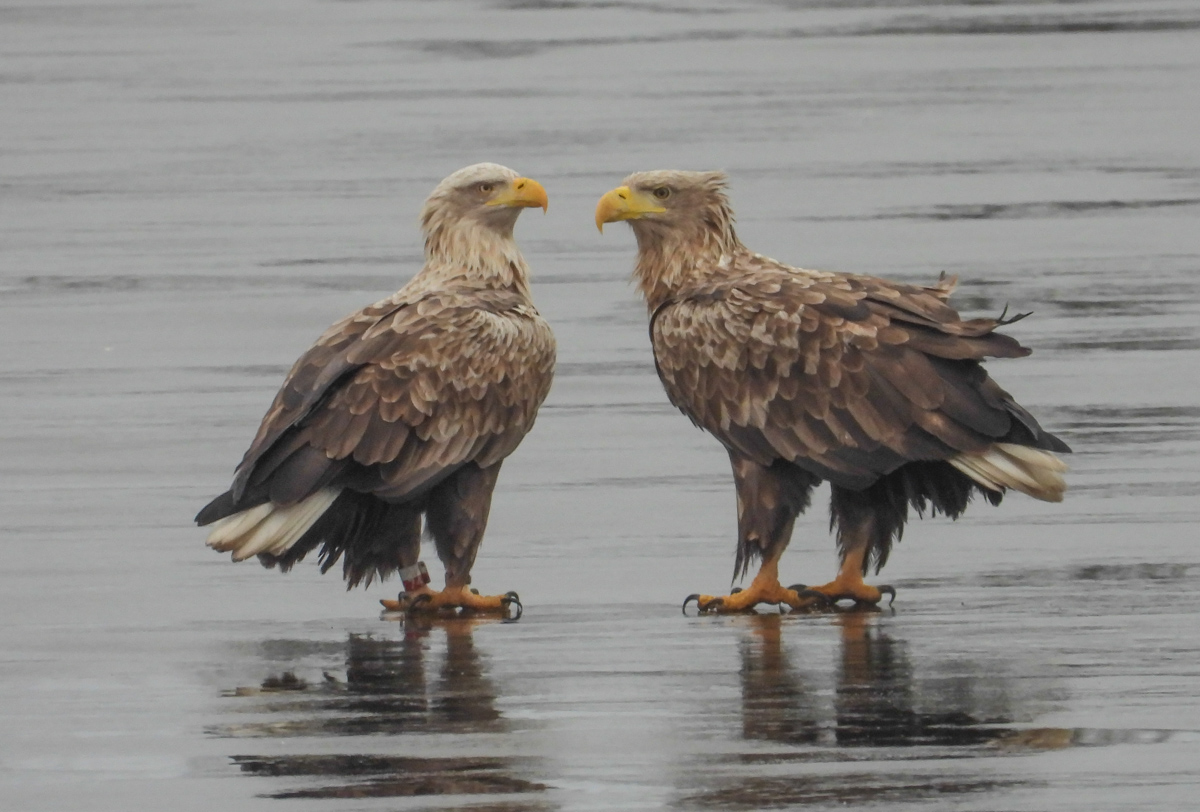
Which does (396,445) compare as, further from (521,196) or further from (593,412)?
(593,412)


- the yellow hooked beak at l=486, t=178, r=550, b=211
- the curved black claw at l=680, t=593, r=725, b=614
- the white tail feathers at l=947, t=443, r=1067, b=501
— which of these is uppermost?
the yellow hooked beak at l=486, t=178, r=550, b=211

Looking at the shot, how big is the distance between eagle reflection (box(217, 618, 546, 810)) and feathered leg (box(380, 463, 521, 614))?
0.56ft

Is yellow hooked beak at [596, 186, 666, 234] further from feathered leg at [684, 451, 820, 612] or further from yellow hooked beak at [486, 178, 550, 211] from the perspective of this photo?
feathered leg at [684, 451, 820, 612]

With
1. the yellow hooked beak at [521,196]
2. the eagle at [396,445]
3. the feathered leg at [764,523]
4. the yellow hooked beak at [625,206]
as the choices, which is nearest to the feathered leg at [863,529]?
the feathered leg at [764,523]

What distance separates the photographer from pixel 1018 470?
360 inches

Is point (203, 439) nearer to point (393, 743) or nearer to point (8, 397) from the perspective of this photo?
point (8, 397)

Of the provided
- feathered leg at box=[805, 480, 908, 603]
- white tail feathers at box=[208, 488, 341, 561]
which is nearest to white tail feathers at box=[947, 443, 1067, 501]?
feathered leg at box=[805, 480, 908, 603]

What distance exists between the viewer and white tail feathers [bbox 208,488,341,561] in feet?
29.8

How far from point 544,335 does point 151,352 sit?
4.29 metres

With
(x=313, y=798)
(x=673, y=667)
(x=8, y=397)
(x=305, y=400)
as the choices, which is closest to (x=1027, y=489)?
(x=673, y=667)

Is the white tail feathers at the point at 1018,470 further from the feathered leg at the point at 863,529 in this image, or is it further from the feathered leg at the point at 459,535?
the feathered leg at the point at 459,535

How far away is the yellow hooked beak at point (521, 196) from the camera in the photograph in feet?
36.1

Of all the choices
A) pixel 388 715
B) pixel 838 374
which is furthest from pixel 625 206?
pixel 388 715

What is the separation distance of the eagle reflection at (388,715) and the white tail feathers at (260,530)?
1.53 feet
